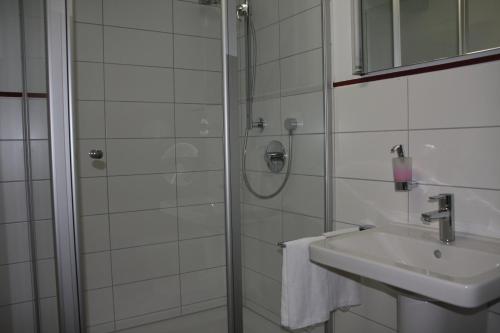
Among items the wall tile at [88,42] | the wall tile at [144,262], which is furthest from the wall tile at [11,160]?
the wall tile at [144,262]

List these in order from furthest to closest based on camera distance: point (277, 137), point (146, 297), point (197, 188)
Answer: point (146, 297), point (197, 188), point (277, 137)

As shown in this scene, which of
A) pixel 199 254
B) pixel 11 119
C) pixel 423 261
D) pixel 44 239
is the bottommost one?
pixel 199 254

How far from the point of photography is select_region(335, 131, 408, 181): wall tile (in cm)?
161

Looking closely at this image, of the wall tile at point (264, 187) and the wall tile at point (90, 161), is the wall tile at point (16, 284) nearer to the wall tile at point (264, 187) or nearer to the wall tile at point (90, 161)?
the wall tile at point (90, 161)

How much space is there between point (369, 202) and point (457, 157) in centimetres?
44

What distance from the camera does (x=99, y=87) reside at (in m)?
1.65

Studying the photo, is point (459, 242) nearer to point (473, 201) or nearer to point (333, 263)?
point (473, 201)

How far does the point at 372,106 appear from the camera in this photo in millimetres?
1667

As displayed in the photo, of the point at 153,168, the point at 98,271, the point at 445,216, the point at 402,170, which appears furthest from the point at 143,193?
the point at 445,216

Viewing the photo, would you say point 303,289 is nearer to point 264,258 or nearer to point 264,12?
point 264,258

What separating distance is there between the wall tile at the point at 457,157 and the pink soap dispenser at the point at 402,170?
0.22 ft

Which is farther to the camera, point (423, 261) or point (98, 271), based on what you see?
point (98, 271)

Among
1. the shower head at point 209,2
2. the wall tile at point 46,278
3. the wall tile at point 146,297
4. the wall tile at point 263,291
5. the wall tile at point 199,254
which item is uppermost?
the shower head at point 209,2

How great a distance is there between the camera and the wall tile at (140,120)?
1724mm
